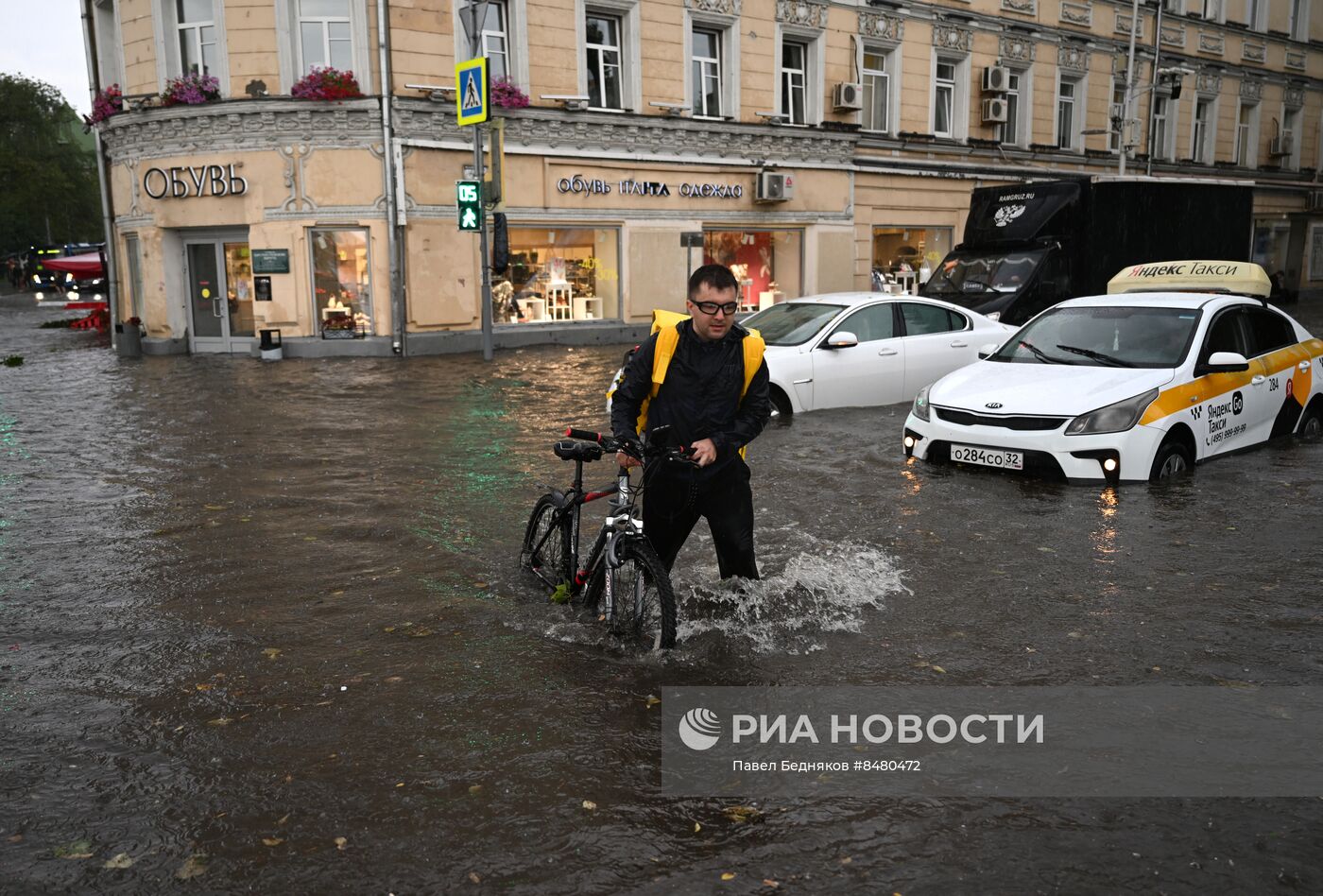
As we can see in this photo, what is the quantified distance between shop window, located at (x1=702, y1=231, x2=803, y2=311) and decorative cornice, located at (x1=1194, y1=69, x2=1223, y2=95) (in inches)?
734

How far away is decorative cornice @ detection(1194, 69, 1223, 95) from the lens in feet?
121

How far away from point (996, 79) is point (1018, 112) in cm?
238

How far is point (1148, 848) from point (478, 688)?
2814mm

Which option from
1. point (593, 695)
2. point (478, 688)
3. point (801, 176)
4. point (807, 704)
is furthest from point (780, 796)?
point (801, 176)

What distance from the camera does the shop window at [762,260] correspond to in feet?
88.3

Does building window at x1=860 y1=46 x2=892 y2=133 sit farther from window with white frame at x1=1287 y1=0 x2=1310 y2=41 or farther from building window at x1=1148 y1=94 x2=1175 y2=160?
window with white frame at x1=1287 y1=0 x2=1310 y2=41

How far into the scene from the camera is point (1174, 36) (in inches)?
1391

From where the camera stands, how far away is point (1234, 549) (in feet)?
23.4

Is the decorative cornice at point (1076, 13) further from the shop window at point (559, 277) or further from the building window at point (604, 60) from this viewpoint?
the shop window at point (559, 277)

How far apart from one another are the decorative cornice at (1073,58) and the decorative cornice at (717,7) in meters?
12.2

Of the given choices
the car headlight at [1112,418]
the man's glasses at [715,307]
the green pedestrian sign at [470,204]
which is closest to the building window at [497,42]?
the green pedestrian sign at [470,204]

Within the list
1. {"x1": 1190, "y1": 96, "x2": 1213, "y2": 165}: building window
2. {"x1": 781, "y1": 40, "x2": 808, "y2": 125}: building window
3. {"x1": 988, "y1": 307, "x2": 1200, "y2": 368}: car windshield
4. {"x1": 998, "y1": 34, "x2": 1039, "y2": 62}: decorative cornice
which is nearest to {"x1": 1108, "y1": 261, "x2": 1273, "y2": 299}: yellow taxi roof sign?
{"x1": 988, "y1": 307, "x2": 1200, "y2": 368}: car windshield

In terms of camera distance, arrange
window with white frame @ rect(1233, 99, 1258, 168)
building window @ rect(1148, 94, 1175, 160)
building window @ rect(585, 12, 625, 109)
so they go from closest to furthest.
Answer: building window @ rect(585, 12, 625, 109) → building window @ rect(1148, 94, 1175, 160) → window with white frame @ rect(1233, 99, 1258, 168)

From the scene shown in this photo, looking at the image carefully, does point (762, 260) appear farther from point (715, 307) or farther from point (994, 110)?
point (715, 307)
